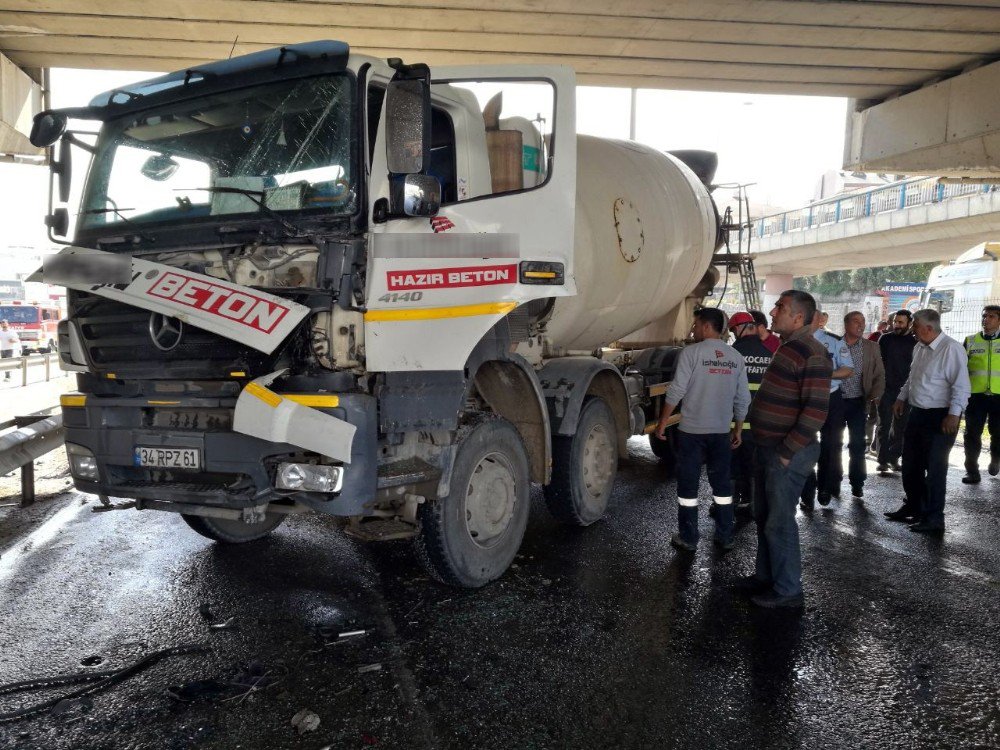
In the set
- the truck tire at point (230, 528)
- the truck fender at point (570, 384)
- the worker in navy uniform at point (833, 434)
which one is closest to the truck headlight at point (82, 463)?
the truck tire at point (230, 528)

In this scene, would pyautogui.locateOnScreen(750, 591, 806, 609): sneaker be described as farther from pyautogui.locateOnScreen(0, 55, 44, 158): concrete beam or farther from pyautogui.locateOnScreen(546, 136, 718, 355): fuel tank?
pyautogui.locateOnScreen(0, 55, 44, 158): concrete beam

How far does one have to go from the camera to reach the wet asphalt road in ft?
9.70

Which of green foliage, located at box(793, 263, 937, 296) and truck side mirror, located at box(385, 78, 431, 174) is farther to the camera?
green foliage, located at box(793, 263, 937, 296)

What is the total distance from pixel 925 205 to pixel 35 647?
2353cm

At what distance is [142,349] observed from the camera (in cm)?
378

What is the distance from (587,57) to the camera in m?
8.51

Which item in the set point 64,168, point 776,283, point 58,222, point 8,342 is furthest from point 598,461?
point 776,283

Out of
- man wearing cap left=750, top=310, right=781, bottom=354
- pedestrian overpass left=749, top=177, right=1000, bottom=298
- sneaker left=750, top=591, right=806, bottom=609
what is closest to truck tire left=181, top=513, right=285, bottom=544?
sneaker left=750, top=591, right=806, bottom=609

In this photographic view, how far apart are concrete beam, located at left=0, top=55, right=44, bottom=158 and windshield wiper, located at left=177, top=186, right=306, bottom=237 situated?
572cm

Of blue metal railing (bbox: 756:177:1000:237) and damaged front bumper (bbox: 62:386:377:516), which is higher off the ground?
blue metal railing (bbox: 756:177:1000:237)

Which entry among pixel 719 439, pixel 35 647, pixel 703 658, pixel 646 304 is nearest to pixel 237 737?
pixel 35 647

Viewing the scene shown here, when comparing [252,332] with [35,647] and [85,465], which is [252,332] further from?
[35,647]

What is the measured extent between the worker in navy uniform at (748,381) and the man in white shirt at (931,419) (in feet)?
3.84

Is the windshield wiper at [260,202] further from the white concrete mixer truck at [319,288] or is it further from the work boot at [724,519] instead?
the work boot at [724,519]
